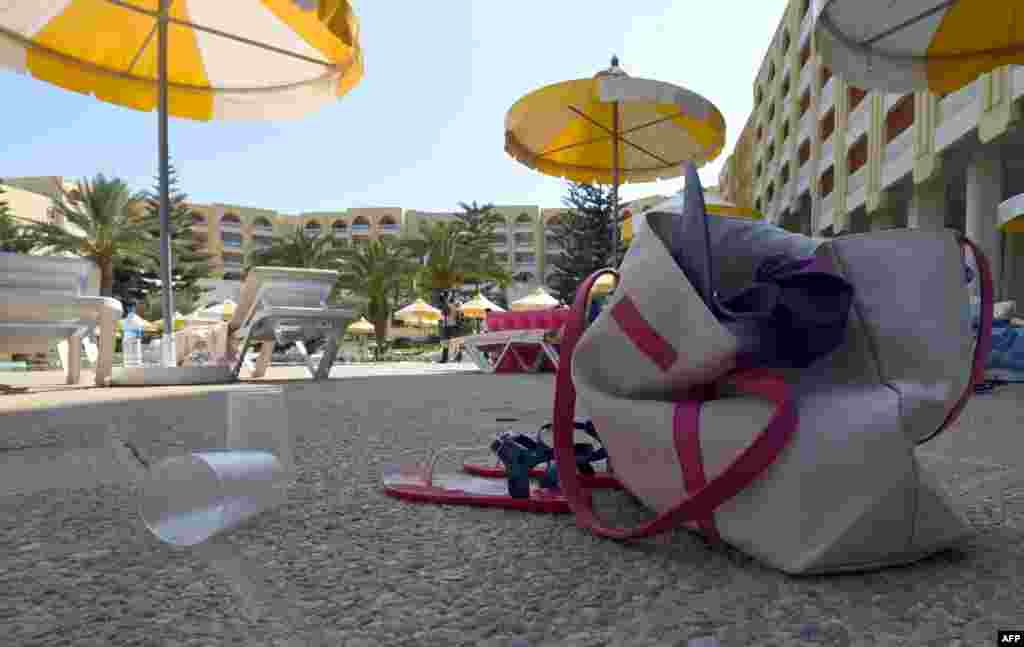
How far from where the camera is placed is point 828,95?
1892 cm

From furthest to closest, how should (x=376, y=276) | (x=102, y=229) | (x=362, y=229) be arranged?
(x=362, y=229) < (x=376, y=276) < (x=102, y=229)

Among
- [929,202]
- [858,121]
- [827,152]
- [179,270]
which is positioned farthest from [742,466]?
[179,270]

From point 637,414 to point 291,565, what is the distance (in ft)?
2.04

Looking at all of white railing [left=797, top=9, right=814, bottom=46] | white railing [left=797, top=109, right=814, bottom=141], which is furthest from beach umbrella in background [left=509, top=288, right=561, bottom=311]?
white railing [left=797, top=9, right=814, bottom=46]

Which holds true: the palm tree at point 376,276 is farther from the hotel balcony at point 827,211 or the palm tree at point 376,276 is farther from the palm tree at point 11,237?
the hotel balcony at point 827,211

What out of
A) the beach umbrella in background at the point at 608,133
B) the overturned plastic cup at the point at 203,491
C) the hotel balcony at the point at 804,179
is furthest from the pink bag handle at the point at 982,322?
the hotel balcony at the point at 804,179

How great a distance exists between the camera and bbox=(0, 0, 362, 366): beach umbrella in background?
15.8 feet

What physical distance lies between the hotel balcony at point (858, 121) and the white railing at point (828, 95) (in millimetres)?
1484

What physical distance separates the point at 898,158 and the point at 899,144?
301mm

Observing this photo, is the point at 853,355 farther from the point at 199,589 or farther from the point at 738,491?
the point at 199,589

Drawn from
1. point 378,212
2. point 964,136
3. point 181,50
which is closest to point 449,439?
point 181,50

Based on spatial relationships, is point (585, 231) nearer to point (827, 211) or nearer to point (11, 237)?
point (827, 211)

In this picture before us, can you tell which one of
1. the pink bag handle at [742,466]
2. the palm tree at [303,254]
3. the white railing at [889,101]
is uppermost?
the white railing at [889,101]

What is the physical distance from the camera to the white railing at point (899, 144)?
13679mm
